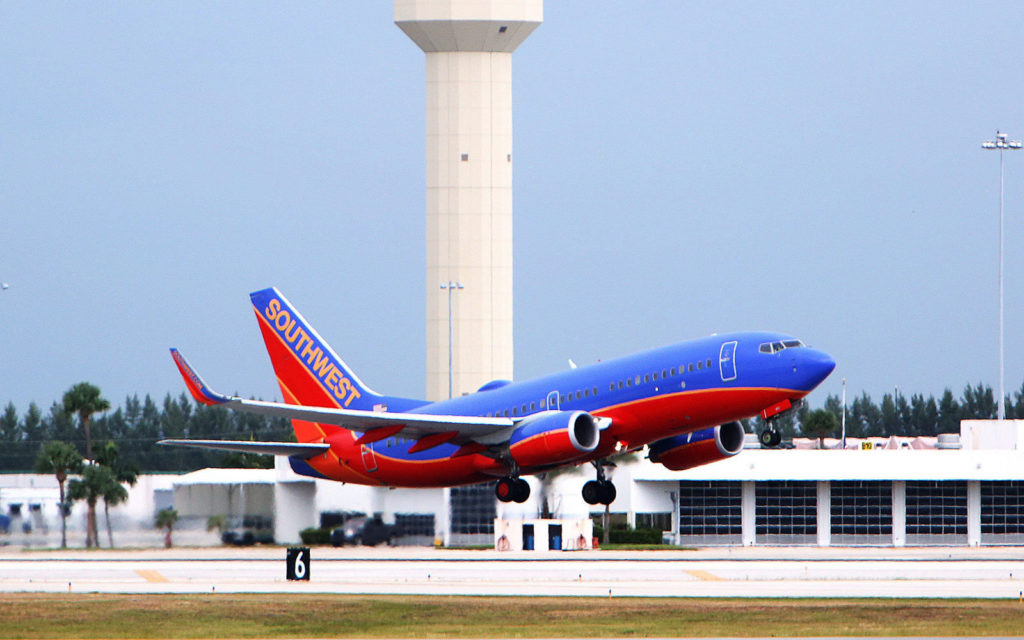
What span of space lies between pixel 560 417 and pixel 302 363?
16514mm

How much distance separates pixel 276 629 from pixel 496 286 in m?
124

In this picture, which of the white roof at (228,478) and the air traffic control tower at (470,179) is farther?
the air traffic control tower at (470,179)

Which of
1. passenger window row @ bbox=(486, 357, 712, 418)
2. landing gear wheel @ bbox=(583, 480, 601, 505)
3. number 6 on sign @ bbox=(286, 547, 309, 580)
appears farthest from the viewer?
number 6 on sign @ bbox=(286, 547, 309, 580)

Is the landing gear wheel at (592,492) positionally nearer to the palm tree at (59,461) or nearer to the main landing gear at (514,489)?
the main landing gear at (514,489)

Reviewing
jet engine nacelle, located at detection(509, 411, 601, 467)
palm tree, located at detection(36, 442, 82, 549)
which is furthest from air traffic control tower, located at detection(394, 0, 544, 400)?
jet engine nacelle, located at detection(509, 411, 601, 467)

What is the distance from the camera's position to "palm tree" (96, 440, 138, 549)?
7325cm

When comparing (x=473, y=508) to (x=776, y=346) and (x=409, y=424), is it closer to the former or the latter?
(x=409, y=424)

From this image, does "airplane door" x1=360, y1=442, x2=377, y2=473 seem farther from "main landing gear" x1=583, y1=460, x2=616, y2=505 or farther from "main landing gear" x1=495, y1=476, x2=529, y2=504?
"main landing gear" x1=583, y1=460, x2=616, y2=505

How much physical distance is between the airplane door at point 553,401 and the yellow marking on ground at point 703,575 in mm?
9920

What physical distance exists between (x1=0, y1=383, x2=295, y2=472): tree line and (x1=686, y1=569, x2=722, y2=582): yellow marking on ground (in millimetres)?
35633

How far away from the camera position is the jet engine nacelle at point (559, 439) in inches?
2213

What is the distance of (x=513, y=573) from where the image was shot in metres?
67.6

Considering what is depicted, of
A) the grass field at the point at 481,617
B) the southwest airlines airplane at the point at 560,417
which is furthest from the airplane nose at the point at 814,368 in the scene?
the grass field at the point at 481,617

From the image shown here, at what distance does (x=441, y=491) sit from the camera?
75.2 m
